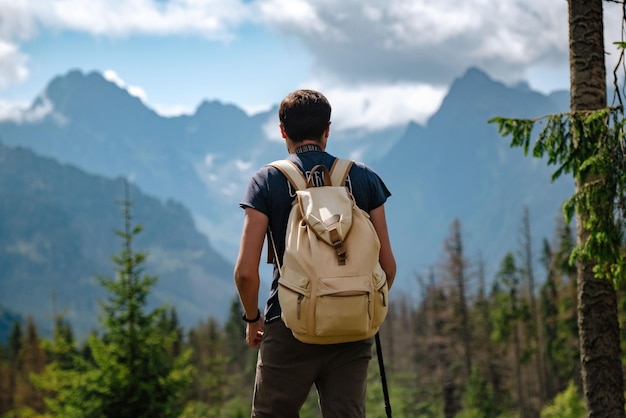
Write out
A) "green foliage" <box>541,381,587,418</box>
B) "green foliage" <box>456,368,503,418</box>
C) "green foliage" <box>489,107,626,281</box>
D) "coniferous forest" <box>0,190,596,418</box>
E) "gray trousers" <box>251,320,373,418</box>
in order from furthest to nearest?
"green foliage" <box>456,368,503,418</box> < "green foliage" <box>541,381,587,418</box> < "coniferous forest" <box>0,190,596,418</box> < "green foliage" <box>489,107,626,281</box> < "gray trousers" <box>251,320,373,418</box>

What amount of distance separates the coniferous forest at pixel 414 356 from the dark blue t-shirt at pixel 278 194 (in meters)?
12.4

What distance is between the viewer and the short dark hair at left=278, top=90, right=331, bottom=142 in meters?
4.23

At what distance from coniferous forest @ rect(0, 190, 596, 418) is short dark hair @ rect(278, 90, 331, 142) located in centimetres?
1252

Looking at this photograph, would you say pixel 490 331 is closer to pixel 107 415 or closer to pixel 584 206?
pixel 107 415

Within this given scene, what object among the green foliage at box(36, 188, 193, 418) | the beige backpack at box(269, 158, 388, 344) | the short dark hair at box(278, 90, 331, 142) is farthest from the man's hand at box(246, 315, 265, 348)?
the green foliage at box(36, 188, 193, 418)

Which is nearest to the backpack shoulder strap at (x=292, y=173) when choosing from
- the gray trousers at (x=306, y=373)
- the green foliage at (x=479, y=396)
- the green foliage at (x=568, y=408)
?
the gray trousers at (x=306, y=373)

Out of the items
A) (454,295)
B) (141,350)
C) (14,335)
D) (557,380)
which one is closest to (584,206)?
(141,350)

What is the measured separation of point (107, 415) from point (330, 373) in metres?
13.3

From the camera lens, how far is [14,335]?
81.1m

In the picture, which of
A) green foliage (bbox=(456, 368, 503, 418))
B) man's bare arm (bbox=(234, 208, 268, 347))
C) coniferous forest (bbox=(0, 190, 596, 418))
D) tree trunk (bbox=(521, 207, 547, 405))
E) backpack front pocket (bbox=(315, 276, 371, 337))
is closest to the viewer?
backpack front pocket (bbox=(315, 276, 371, 337))

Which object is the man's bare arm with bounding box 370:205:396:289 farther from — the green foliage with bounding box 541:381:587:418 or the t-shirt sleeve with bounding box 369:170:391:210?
the green foliage with bounding box 541:381:587:418

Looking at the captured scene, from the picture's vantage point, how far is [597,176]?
6973mm

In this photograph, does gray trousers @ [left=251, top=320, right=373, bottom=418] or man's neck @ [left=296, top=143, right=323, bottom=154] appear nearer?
gray trousers @ [left=251, top=320, right=373, bottom=418]

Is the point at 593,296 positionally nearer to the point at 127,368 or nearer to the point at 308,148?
the point at 308,148
